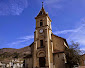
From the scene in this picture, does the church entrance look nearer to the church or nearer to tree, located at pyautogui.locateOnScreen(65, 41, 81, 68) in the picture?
the church

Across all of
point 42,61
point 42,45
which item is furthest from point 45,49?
point 42,61

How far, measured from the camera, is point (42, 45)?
29859 mm

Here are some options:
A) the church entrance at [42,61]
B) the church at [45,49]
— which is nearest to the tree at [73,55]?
the church at [45,49]

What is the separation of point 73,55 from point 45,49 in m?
7.39

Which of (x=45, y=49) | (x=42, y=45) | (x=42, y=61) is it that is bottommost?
(x=42, y=61)

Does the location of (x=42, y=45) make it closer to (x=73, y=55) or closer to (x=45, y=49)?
(x=45, y=49)

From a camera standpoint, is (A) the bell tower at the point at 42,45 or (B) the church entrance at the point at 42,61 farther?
(B) the church entrance at the point at 42,61

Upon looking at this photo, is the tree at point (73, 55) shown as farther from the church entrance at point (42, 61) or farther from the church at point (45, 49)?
the church entrance at point (42, 61)

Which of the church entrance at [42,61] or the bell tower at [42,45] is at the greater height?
the bell tower at [42,45]

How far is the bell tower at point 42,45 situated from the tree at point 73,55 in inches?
183

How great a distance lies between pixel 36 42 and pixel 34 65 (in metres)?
6.36

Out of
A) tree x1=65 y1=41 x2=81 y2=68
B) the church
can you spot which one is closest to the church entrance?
the church

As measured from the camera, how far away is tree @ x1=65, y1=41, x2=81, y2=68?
2691 centimetres

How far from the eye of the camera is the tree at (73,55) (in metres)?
26.9
